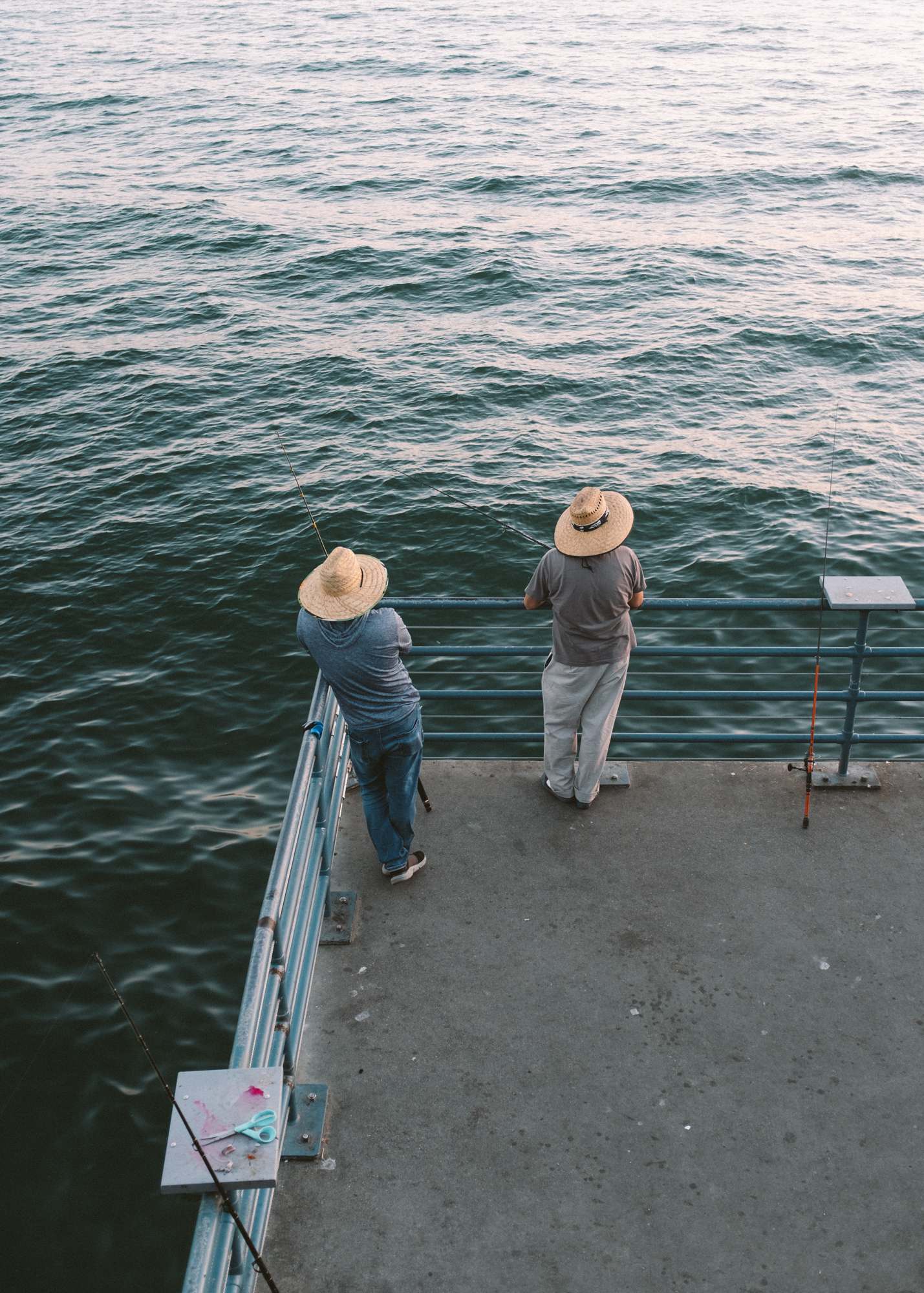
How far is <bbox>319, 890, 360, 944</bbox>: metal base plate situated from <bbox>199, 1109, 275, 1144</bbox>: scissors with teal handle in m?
1.97

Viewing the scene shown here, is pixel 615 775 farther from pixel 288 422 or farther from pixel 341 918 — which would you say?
pixel 288 422

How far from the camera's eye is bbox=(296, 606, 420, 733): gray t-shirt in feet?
16.7

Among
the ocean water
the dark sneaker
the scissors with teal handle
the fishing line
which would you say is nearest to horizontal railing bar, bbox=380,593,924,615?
the fishing line

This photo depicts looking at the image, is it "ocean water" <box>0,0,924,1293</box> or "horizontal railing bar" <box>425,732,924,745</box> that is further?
"ocean water" <box>0,0,924,1293</box>

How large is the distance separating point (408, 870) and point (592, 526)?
1.94 meters

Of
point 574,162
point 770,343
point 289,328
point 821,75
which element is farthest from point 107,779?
point 821,75

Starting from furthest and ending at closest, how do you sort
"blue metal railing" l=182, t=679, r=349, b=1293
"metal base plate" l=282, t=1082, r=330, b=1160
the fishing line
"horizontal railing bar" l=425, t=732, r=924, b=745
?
the fishing line, "horizontal railing bar" l=425, t=732, r=924, b=745, "metal base plate" l=282, t=1082, r=330, b=1160, "blue metal railing" l=182, t=679, r=349, b=1293

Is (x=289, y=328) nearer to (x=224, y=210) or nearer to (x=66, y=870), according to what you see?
(x=224, y=210)

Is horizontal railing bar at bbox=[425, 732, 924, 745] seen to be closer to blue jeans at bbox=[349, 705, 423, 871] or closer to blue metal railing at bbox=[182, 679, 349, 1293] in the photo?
blue metal railing at bbox=[182, 679, 349, 1293]

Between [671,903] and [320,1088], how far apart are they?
1.93 metres

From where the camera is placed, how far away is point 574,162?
3072 cm

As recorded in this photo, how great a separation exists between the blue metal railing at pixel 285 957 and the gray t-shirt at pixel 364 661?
0.70ft

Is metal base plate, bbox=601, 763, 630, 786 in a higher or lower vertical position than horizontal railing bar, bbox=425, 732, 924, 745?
lower

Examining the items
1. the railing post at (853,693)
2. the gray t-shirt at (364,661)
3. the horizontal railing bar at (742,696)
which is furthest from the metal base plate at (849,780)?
the gray t-shirt at (364,661)
